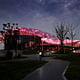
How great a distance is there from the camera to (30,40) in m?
73.6

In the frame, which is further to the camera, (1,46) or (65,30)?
(65,30)

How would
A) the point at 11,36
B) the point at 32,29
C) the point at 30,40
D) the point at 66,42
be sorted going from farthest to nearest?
the point at 32,29 → the point at 30,40 → the point at 66,42 → the point at 11,36

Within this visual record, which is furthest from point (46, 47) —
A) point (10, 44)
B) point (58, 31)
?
point (10, 44)

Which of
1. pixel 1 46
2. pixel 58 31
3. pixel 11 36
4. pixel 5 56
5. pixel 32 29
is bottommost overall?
pixel 5 56

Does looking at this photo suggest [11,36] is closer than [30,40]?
Yes

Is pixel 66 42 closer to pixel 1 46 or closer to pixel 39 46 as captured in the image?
pixel 39 46

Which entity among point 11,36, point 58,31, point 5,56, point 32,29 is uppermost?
point 32,29

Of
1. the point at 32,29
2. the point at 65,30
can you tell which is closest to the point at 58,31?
the point at 65,30

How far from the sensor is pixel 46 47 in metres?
71.4

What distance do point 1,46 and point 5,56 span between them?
4.83m

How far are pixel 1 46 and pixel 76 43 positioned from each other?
51.8 metres

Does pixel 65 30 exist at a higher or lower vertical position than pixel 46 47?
higher

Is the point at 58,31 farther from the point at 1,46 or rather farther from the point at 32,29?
the point at 32,29

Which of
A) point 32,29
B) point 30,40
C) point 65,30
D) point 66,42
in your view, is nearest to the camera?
point 65,30
